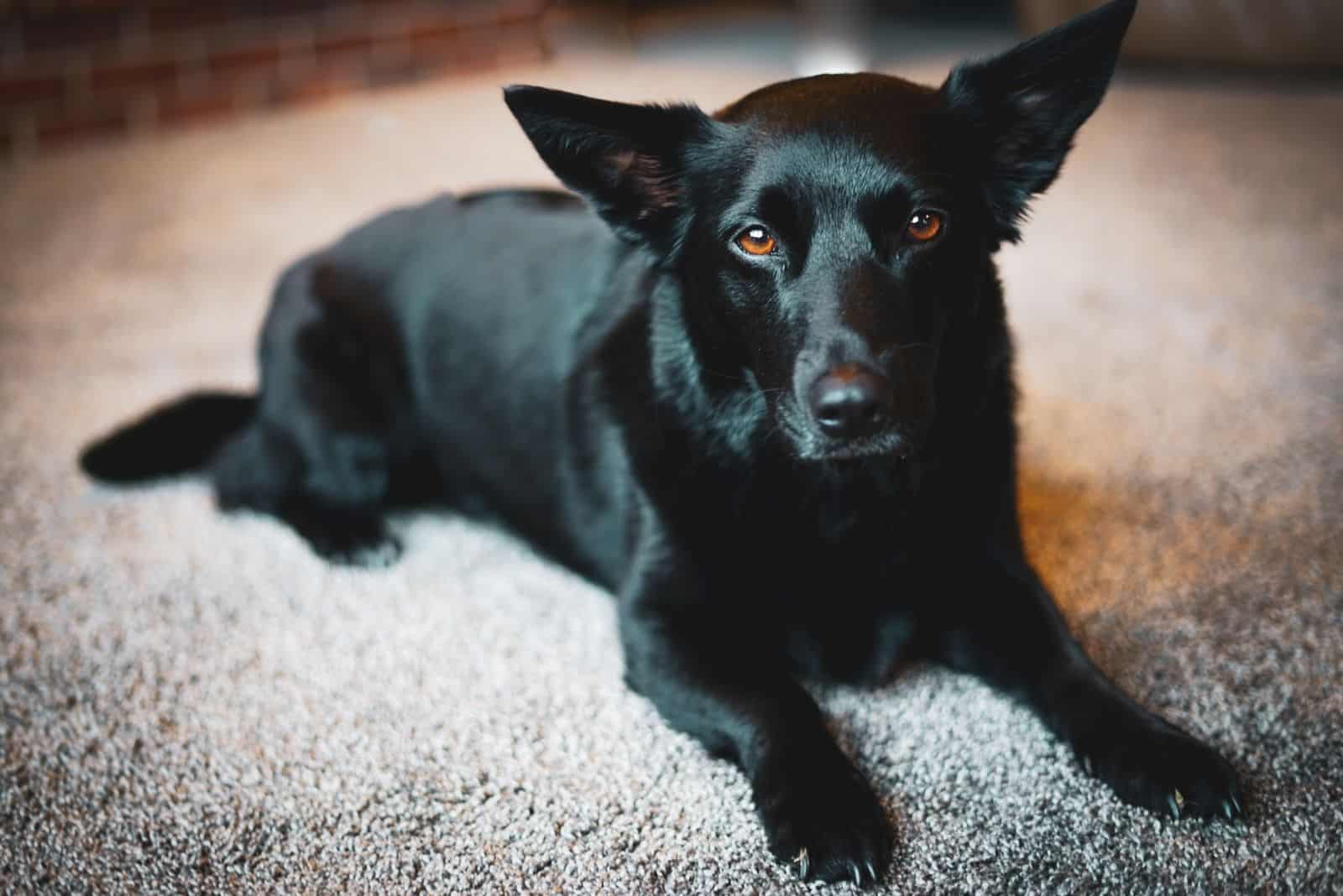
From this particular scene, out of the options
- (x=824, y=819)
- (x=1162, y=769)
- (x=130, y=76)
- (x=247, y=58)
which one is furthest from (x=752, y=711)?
(x=247, y=58)

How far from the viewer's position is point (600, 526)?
62.3 inches

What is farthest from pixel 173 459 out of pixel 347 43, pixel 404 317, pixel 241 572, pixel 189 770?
Result: pixel 347 43

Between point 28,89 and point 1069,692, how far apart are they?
14.6 ft

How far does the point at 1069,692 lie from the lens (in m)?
1.24

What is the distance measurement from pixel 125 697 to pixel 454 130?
3.22 m

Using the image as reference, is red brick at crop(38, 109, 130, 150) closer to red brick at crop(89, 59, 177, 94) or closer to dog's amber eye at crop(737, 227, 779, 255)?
red brick at crop(89, 59, 177, 94)

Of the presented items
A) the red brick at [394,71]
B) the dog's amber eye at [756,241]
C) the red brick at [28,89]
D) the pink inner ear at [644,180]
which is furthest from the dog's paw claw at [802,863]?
the red brick at [394,71]

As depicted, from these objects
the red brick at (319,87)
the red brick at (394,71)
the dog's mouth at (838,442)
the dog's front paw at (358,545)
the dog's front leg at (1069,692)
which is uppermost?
the dog's mouth at (838,442)

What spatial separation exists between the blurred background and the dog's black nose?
3.36 m

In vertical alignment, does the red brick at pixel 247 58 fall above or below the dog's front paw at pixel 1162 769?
below

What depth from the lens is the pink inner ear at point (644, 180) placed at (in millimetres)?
1312

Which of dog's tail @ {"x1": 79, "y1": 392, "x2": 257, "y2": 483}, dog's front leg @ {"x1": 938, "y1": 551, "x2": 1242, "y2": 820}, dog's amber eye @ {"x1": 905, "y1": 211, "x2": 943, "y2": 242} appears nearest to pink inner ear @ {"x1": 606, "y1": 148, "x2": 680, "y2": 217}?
dog's amber eye @ {"x1": 905, "y1": 211, "x2": 943, "y2": 242}

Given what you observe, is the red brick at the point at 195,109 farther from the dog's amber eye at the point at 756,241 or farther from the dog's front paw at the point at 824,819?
the dog's front paw at the point at 824,819

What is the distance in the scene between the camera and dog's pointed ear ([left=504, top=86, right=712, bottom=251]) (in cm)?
121
